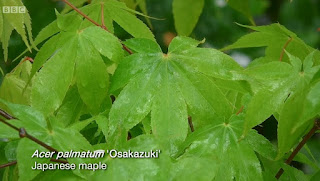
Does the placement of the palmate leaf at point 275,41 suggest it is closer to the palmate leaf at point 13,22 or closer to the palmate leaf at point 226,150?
the palmate leaf at point 226,150

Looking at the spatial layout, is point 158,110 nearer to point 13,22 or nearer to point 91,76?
point 91,76

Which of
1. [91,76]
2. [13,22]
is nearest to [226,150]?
[91,76]

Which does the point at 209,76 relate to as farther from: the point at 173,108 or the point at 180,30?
the point at 180,30

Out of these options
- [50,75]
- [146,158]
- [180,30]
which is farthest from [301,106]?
[180,30]

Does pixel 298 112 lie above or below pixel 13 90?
above

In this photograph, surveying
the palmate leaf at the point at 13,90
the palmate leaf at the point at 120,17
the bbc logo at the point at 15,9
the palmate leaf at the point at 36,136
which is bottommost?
the palmate leaf at the point at 13,90

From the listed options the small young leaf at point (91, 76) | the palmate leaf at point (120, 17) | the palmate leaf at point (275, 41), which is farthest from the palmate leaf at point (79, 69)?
the palmate leaf at point (275, 41)
